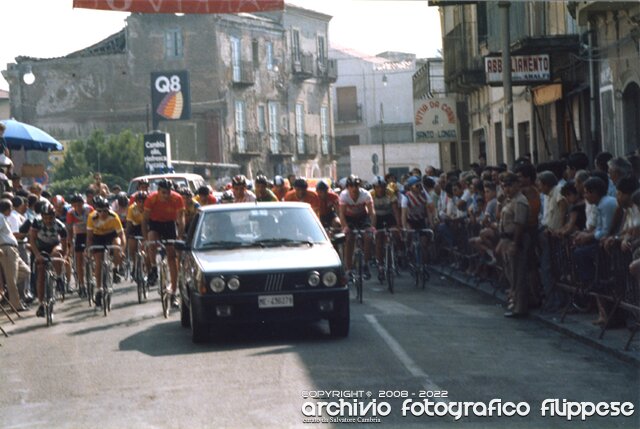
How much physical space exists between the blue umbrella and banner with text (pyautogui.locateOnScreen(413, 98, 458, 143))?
16757 millimetres

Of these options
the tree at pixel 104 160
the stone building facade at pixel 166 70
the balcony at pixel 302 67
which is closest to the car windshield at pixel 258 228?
the tree at pixel 104 160

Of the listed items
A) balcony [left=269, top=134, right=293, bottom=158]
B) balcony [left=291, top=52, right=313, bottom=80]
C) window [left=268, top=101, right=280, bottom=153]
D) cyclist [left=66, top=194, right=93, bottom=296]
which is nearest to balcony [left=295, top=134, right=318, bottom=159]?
balcony [left=269, top=134, right=293, bottom=158]

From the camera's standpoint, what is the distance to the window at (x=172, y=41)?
70188mm

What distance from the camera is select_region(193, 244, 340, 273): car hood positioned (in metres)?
15.0

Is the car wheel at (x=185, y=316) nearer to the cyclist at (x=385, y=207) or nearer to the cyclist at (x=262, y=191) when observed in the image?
the cyclist at (x=262, y=191)

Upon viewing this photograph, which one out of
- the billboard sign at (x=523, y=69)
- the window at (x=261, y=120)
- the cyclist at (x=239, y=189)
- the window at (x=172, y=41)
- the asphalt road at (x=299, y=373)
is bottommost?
the asphalt road at (x=299, y=373)

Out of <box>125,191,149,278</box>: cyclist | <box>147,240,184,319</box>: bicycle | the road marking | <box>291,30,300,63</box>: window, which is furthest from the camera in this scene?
<box>291,30,300,63</box>: window

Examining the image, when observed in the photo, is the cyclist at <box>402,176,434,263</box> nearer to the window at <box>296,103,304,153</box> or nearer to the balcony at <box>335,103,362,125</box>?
the window at <box>296,103,304,153</box>

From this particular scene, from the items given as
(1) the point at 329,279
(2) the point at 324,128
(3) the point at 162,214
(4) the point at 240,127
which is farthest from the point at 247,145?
(1) the point at 329,279

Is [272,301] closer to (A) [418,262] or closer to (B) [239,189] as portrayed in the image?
(B) [239,189]

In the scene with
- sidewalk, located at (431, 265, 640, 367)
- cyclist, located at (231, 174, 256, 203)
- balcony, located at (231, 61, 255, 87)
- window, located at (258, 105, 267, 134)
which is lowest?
sidewalk, located at (431, 265, 640, 367)

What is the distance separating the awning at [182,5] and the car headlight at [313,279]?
3.11 meters

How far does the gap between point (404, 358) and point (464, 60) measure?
25.8 metres

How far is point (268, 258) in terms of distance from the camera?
15.4 m
